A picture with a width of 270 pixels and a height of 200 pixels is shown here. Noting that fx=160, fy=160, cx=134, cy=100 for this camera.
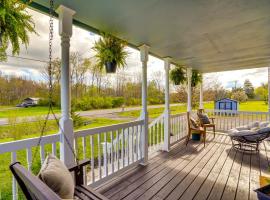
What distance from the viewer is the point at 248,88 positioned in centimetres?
1218

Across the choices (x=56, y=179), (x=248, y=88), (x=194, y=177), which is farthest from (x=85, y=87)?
(x=248, y=88)

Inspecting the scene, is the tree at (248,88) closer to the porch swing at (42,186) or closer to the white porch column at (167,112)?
the white porch column at (167,112)

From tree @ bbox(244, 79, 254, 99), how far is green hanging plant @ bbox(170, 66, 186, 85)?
8865mm

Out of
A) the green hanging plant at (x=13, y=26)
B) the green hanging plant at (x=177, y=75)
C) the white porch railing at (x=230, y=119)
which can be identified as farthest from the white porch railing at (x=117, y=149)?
the white porch railing at (x=230, y=119)

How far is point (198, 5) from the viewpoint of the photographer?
6.47ft

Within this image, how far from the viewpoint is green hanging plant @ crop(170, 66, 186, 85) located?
5070 millimetres

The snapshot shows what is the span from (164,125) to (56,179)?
11.5 ft

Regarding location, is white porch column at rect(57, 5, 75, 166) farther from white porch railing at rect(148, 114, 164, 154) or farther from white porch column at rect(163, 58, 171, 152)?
white porch column at rect(163, 58, 171, 152)

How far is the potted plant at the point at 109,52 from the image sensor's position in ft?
7.97

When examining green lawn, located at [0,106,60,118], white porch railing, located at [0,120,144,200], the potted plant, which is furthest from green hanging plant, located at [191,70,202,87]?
green lawn, located at [0,106,60,118]

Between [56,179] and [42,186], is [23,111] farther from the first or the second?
[42,186]

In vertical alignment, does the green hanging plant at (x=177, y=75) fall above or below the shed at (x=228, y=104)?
above

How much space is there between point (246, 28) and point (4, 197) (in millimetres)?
4650

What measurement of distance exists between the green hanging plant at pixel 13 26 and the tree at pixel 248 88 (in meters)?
13.2
